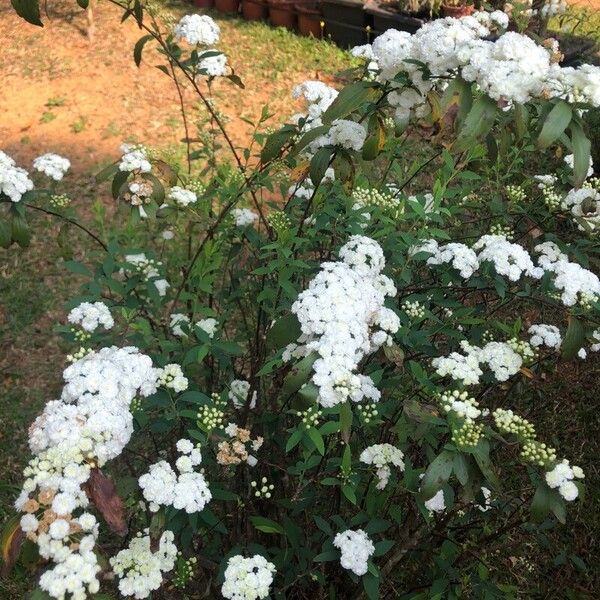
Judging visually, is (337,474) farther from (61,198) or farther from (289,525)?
(61,198)

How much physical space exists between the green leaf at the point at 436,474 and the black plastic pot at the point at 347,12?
5729mm

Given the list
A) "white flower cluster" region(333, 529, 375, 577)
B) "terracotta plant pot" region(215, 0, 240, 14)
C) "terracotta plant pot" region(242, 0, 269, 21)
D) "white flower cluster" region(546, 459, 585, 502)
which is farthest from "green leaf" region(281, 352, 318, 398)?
"terracotta plant pot" region(215, 0, 240, 14)

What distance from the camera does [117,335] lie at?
2.13 meters

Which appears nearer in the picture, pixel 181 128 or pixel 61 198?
pixel 61 198

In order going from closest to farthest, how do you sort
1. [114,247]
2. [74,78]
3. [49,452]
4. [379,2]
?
[49,452], [114,247], [74,78], [379,2]

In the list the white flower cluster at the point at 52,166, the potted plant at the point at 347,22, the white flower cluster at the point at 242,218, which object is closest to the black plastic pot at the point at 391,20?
the potted plant at the point at 347,22

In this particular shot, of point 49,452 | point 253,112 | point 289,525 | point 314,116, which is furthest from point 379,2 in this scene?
point 49,452

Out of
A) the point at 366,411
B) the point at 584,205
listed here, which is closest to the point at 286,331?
the point at 366,411

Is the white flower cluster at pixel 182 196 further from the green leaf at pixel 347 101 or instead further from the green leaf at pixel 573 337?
the green leaf at pixel 573 337

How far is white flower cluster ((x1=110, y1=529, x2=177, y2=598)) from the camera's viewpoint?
1524 millimetres

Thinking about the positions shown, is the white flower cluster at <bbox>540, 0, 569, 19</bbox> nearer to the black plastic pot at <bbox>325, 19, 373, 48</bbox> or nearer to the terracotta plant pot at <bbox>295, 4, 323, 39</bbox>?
the black plastic pot at <bbox>325, 19, 373, 48</bbox>

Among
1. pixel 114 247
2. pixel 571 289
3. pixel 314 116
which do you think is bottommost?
pixel 114 247

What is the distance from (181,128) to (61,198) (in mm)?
3402

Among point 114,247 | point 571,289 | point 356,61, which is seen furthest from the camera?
point 356,61
